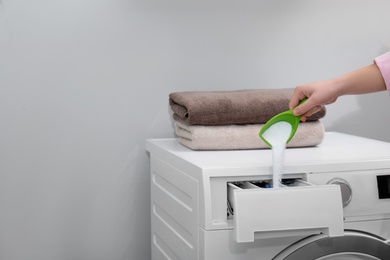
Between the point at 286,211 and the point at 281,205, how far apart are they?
2cm

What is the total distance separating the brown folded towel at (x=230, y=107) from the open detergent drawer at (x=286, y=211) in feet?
1.37

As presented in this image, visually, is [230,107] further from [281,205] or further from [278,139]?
[281,205]

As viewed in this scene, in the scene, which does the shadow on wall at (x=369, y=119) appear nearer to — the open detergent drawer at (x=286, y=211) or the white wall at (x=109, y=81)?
the white wall at (x=109, y=81)

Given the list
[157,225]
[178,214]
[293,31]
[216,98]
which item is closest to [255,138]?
[216,98]

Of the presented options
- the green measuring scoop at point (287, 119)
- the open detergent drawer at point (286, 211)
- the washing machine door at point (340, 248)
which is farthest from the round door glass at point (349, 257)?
the green measuring scoop at point (287, 119)

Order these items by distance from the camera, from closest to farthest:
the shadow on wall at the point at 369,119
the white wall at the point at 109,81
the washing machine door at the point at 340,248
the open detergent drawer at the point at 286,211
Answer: the open detergent drawer at the point at 286,211
the washing machine door at the point at 340,248
the white wall at the point at 109,81
the shadow on wall at the point at 369,119

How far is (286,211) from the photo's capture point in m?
1.35

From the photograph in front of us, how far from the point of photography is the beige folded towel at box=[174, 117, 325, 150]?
68.6 inches

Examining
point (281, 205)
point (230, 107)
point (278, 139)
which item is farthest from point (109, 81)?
point (281, 205)

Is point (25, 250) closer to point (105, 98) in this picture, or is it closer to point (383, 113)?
point (105, 98)

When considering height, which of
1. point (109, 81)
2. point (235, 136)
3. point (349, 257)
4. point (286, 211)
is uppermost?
point (109, 81)

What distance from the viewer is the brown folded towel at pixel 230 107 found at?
5.69 feet

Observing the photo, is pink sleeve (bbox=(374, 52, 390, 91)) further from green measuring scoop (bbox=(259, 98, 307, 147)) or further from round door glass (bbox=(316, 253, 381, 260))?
round door glass (bbox=(316, 253, 381, 260))

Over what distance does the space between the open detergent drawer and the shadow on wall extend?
2.99 ft
